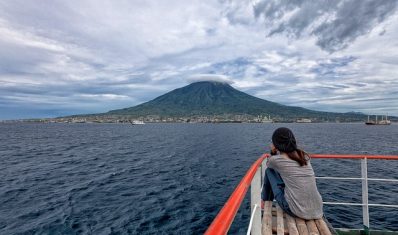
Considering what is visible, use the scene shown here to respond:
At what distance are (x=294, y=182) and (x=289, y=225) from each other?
2.07 feet

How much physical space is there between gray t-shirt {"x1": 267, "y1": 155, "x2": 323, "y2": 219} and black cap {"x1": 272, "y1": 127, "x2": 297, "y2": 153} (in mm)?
222

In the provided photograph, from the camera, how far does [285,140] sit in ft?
13.2

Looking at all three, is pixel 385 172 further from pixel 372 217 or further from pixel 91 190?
pixel 91 190

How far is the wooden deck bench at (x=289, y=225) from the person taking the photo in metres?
3.43

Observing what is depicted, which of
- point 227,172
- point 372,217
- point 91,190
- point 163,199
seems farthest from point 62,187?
point 372,217

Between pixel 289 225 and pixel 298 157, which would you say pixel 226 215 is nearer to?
pixel 289 225

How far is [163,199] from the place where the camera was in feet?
51.6

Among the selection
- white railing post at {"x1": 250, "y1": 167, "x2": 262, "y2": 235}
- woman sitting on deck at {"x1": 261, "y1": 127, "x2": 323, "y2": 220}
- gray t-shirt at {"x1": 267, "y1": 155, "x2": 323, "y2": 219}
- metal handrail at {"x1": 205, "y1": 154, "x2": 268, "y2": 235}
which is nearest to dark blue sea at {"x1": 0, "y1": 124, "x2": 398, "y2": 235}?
woman sitting on deck at {"x1": 261, "y1": 127, "x2": 323, "y2": 220}

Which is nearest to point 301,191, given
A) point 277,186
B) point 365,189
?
point 277,186

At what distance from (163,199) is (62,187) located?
858cm

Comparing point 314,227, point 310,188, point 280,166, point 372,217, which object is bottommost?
point 372,217

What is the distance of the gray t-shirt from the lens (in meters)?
3.73

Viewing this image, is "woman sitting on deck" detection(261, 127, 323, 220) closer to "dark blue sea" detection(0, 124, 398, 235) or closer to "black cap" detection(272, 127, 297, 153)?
"black cap" detection(272, 127, 297, 153)

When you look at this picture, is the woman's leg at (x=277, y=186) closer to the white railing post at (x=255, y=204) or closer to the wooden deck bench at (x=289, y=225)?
the wooden deck bench at (x=289, y=225)
